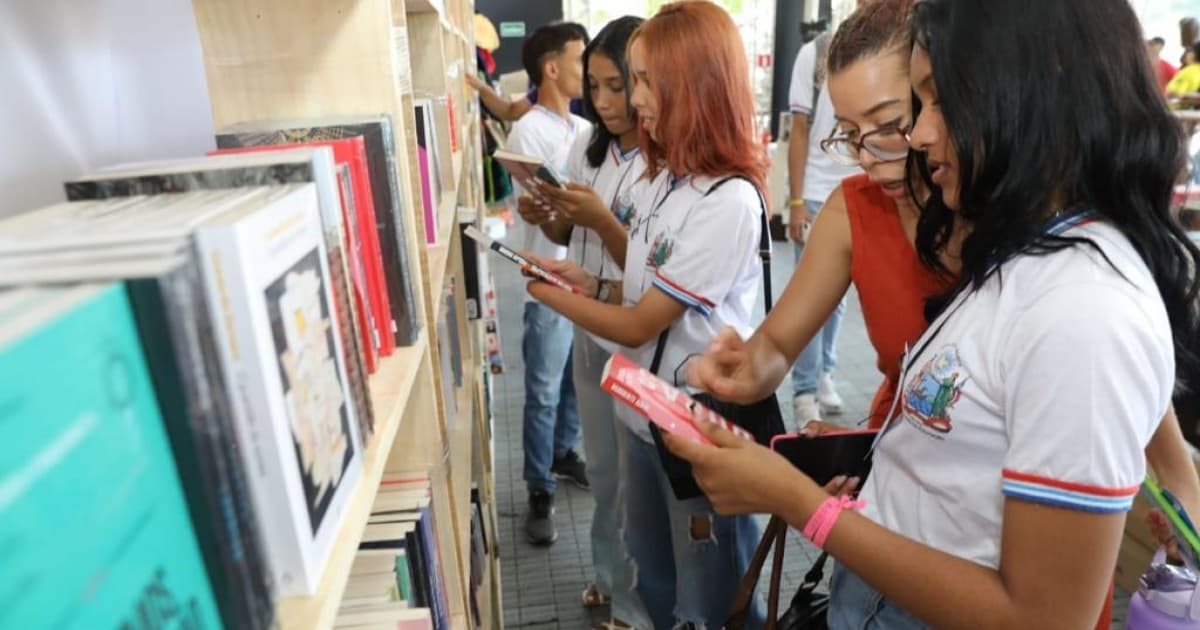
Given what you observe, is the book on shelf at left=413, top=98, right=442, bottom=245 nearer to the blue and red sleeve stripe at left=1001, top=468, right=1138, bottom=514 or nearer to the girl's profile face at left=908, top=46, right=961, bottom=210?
the girl's profile face at left=908, top=46, right=961, bottom=210

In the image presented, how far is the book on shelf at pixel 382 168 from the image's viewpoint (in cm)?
76

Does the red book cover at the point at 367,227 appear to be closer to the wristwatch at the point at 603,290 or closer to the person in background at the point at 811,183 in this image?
the wristwatch at the point at 603,290

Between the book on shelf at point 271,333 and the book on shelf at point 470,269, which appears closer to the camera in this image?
the book on shelf at point 271,333

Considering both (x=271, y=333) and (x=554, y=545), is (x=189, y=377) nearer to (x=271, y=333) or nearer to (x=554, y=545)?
(x=271, y=333)

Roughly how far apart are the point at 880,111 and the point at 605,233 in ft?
2.82

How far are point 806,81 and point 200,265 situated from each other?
3.26 meters

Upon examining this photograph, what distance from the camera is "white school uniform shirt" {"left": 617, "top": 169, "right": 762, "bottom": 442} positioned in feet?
4.67

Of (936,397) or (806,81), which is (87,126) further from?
(806,81)

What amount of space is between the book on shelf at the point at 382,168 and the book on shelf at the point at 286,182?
13 cm

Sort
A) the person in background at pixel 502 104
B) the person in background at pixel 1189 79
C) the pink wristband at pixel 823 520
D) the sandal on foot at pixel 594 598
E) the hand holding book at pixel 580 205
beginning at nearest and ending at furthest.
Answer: the pink wristband at pixel 823 520 → the hand holding book at pixel 580 205 → the sandal on foot at pixel 594 598 → the person in background at pixel 502 104 → the person in background at pixel 1189 79

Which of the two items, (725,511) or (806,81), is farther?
(806,81)

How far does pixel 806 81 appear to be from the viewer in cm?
324

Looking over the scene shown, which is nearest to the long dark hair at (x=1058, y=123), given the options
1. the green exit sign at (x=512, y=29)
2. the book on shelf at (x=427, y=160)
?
the book on shelf at (x=427, y=160)

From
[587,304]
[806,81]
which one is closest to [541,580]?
[587,304]
